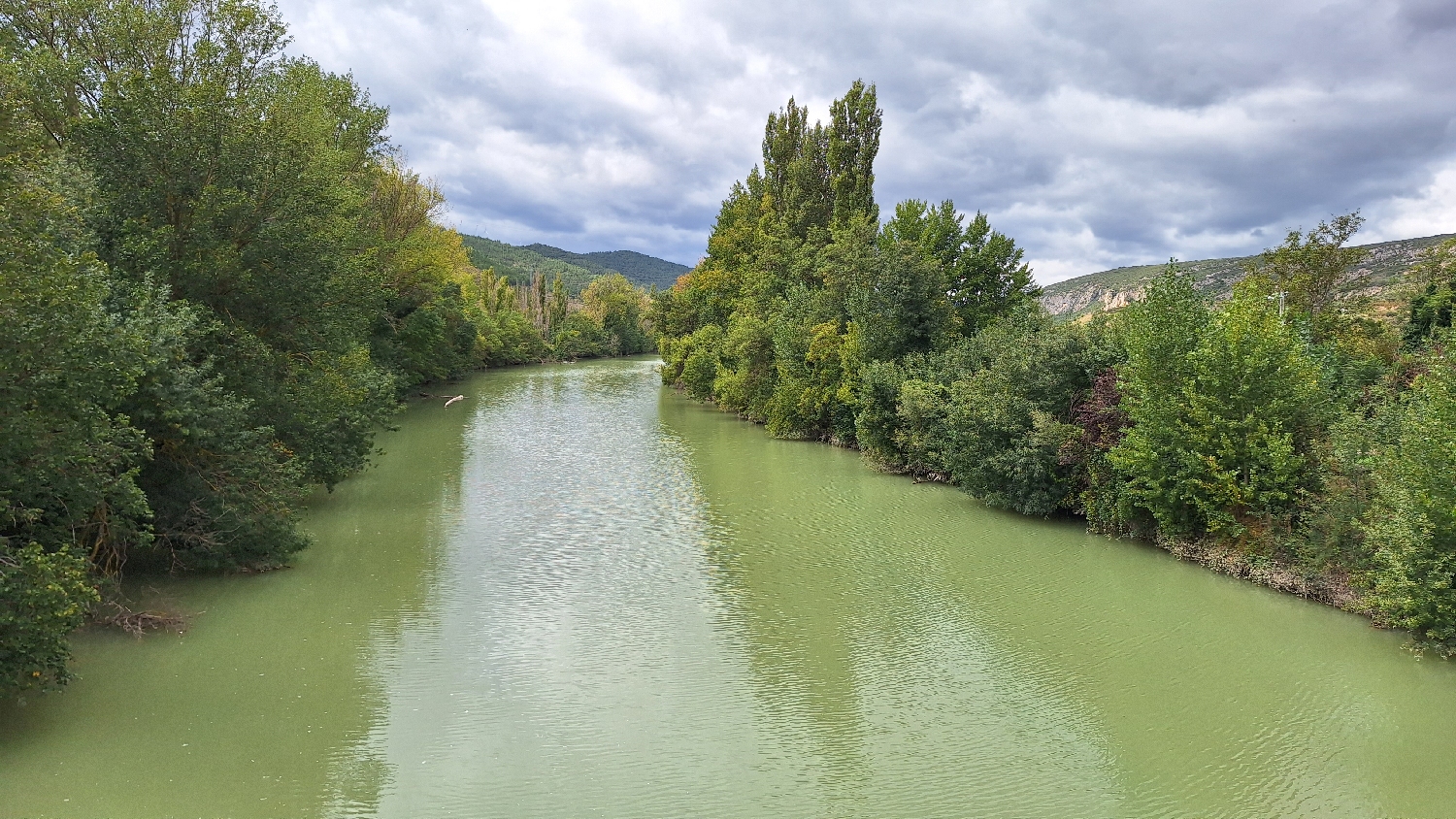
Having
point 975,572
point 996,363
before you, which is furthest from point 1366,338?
point 975,572

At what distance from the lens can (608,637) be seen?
13.0 meters

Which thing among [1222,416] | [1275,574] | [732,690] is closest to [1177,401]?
[1222,416]

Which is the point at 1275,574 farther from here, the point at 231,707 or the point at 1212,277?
the point at 1212,277

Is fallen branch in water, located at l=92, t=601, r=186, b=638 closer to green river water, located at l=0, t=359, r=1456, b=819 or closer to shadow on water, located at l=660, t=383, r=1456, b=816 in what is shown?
green river water, located at l=0, t=359, r=1456, b=819

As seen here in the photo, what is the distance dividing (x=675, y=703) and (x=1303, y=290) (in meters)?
24.7

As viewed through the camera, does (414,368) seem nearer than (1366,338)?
No

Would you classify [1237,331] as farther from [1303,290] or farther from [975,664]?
[1303,290]

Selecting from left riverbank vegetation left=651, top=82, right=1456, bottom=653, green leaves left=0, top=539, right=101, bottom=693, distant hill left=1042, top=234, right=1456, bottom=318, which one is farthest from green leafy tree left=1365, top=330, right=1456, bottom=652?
green leaves left=0, top=539, right=101, bottom=693

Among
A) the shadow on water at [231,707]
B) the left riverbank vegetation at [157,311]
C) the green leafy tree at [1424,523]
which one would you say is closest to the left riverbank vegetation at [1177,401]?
the green leafy tree at [1424,523]

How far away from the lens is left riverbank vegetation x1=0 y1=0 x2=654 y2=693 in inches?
360

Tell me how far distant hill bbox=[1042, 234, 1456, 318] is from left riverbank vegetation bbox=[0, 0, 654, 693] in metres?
19.6

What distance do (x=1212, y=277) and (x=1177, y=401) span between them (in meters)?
40.1

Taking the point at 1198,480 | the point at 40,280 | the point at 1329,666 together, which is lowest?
the point at 1329,666

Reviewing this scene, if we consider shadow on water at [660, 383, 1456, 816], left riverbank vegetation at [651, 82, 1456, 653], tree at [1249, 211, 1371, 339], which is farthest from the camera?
tree at [1249, 211, 1371, 339]
